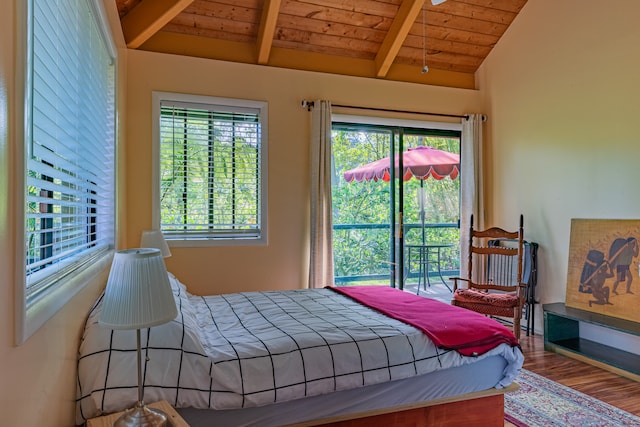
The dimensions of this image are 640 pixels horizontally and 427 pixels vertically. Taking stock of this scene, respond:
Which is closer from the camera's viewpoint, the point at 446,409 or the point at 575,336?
the point at 446,409

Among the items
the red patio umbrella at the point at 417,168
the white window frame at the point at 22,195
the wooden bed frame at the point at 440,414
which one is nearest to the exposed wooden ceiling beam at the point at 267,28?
the red patio umbrella at the point at 417,168

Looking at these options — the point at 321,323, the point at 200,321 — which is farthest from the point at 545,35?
the point at 200,321

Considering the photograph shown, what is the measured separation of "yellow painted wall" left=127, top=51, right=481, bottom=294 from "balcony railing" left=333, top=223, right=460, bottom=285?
530mm

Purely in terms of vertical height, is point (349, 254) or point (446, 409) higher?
point (349, 254)

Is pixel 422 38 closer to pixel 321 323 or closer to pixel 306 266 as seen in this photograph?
pixel 306 266

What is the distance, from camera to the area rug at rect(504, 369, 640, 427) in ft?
7.89

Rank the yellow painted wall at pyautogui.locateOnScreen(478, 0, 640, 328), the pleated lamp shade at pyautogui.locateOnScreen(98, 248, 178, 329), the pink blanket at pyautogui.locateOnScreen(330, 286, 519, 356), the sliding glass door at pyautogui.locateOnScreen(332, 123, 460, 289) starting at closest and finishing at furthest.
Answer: the pleated lamp shade at pyautogui.locateOnScreen(98, 248, 178, 329) < the pink blanket at pyautogui.locateOnScreen(330, 286, 519, 356) < the yellow painted wall at pyautogui.locateOnScreen(478, 0, 640, 328) < the sliding glass door at pyautogui.locateOnScreen(332, 123, 460, 289)

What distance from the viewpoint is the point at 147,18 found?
3.37m

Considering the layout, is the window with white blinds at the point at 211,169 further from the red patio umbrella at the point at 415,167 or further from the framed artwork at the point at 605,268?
the framed artwork at the point at 605,268

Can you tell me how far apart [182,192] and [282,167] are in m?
0.94

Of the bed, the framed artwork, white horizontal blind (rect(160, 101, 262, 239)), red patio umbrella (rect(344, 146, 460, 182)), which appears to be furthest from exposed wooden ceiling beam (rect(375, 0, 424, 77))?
the bed

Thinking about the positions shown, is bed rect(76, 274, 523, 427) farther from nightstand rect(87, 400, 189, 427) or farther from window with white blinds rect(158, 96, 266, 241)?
window with white blinds rect(158, 96, 266, 241)

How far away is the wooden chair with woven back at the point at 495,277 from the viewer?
368cm

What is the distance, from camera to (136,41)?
11.5 ft
